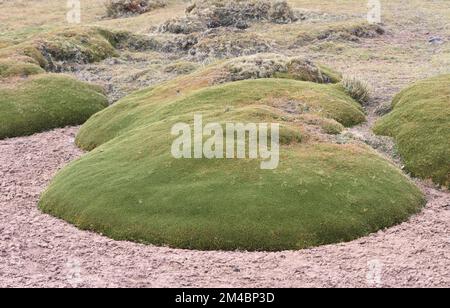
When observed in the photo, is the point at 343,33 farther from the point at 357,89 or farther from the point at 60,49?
the point at 60,49

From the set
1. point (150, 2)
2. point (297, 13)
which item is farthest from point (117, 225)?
point (150, 2)

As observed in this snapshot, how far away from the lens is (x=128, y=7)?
278ft

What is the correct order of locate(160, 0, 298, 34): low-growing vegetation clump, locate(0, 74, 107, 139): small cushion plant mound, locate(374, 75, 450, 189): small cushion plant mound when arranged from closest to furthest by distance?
1. locate(374, 75, 450, 189): small cushion plant mound
2. locate(0, 74, 107, 139): small cushion plant mound
3. locate(160, 0, 298, 34): low-growing vegetation clump

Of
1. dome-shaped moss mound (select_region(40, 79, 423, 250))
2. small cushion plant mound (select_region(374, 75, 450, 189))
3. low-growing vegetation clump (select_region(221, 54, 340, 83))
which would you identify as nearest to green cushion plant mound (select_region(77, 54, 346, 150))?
low-growing vegetation clump (select_region(221, 54, 340, 83))

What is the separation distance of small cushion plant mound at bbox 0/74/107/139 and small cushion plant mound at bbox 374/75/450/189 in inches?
774

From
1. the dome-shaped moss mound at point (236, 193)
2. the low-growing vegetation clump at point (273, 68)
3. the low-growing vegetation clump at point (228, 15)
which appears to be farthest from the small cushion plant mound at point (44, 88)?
the low-growing vegetation clump at point (228, 15)

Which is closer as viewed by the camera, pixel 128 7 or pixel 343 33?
pixel 343 33

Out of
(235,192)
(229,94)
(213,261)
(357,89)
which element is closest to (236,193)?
(235,192)

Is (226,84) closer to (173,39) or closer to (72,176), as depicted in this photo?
(72,176)

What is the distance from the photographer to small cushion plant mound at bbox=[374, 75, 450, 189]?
27.6 m

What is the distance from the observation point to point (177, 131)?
28.7 meters

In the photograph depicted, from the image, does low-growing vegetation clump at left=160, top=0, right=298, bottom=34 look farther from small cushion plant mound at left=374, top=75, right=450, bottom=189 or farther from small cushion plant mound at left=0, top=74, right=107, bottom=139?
small cushion plant mound at left=374, top=75, right=450, bottom=189

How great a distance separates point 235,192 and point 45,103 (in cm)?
2205
